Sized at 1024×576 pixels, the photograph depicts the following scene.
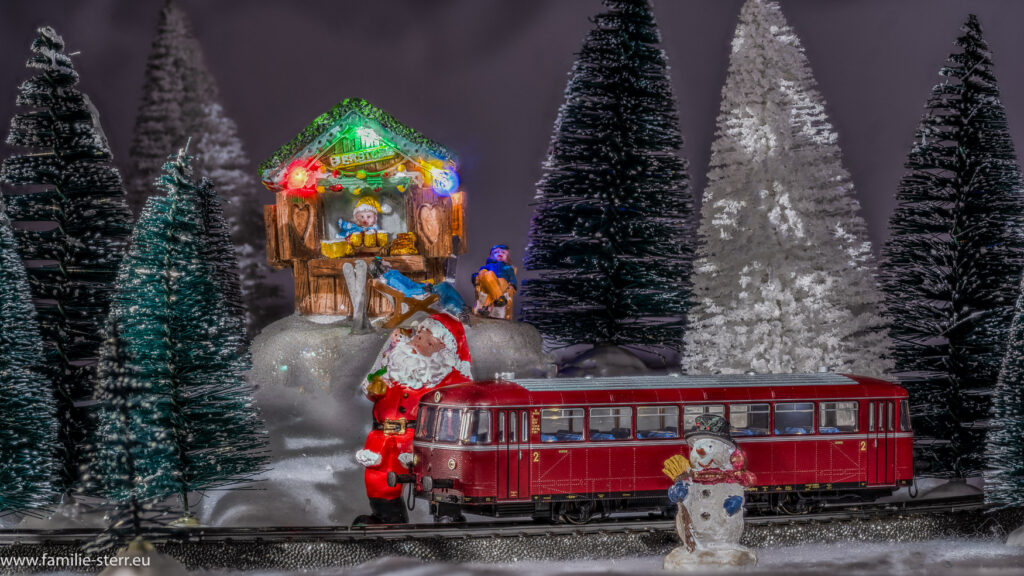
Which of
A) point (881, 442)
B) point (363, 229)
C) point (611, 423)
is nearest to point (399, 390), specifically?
point (611, 423)

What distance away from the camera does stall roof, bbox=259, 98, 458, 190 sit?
51.0 feet

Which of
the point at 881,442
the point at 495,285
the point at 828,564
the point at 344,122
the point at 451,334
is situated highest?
the point at 344,122

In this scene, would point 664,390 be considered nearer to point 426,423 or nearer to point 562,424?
point 562,424

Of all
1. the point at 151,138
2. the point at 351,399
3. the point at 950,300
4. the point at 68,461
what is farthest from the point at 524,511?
the point at 151,138

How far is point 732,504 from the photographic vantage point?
35.3ft

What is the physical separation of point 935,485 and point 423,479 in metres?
7.54

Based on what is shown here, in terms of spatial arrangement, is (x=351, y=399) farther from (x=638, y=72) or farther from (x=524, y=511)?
(x=638, y=72)

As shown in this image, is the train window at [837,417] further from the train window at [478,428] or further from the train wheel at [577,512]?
the train window at [478,428]

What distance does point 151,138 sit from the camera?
20.5 m

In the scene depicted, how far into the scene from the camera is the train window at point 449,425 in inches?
483

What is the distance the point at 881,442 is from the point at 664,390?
300 cm

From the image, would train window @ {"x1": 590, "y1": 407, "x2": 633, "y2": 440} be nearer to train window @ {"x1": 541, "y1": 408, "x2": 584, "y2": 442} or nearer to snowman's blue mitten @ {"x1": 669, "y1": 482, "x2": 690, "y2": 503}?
train window @ {"x1": 541, "y1": 408, "x2": 584, "y2": 442}

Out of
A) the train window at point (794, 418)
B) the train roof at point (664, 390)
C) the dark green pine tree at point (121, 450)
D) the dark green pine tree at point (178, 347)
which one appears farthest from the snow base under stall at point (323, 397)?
the train window at point (794, 418)

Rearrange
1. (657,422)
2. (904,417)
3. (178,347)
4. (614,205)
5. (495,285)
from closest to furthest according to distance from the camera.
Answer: (178,347), (657,422), (904,417), (495,285), (614,205)
